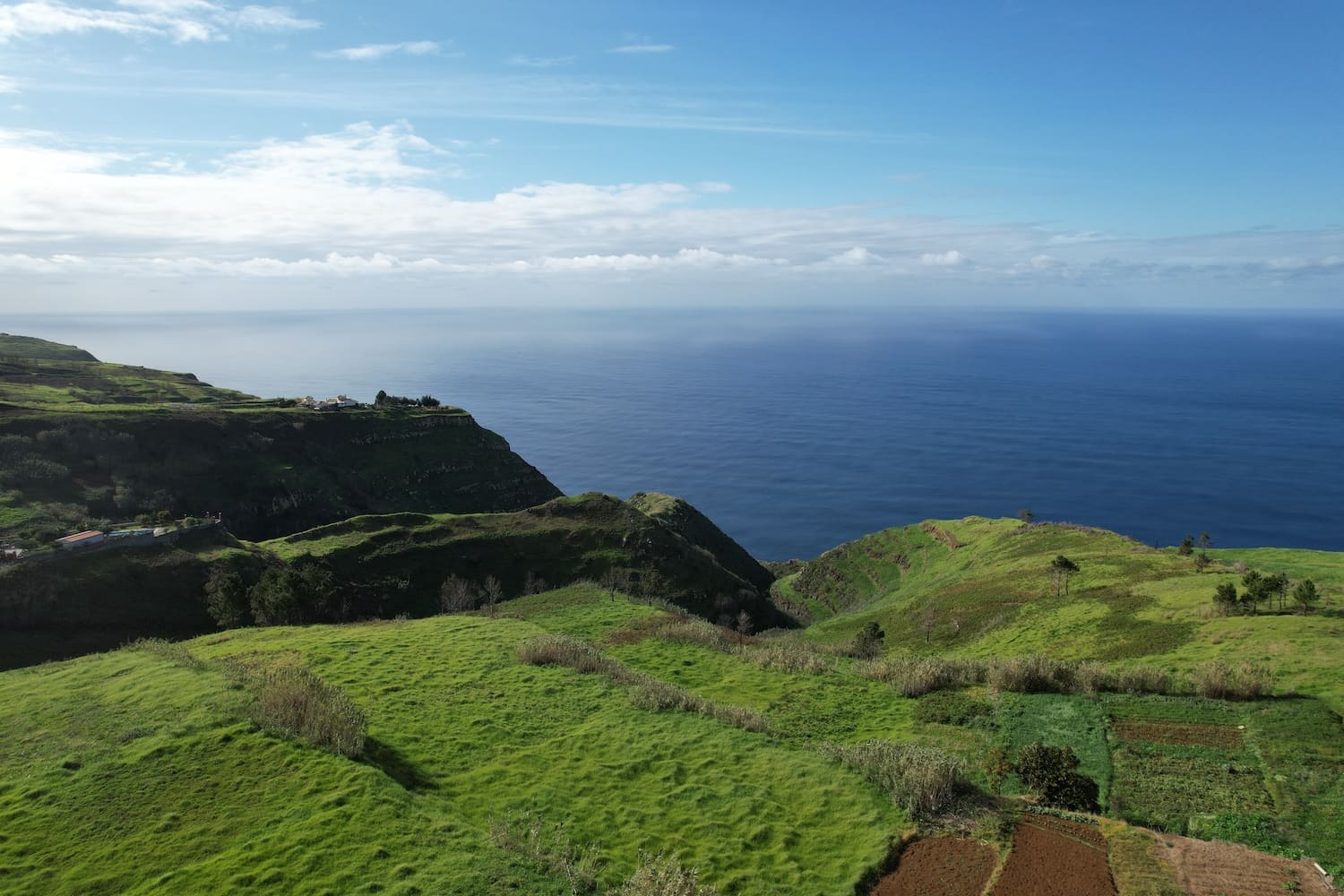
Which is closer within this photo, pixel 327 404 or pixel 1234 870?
pixel 1234 870

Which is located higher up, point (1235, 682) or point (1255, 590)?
point (1255, 590)

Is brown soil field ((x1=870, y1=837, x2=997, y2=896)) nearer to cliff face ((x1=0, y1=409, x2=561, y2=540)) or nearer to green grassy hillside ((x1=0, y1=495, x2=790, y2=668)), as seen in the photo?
green grassy hillside ((x1=0, y1=495, x2=790, y2=668))

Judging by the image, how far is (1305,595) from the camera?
132ft

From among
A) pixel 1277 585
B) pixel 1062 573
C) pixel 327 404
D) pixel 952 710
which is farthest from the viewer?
pixel 327 404

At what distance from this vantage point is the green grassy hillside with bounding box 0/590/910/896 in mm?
17125

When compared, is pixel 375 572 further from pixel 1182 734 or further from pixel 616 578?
pixel 1182 734

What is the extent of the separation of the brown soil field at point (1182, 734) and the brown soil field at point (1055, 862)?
30.7 feet

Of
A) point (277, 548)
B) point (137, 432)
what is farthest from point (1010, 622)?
point (137, 432)

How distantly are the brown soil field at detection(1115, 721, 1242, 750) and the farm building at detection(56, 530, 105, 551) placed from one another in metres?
80.7

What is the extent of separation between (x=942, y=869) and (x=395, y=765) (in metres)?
17.2

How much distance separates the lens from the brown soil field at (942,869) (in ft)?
59.4

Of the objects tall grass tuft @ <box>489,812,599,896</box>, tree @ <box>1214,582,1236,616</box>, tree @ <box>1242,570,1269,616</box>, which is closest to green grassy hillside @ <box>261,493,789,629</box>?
tree @ <box>1214,582,1236,616</box>

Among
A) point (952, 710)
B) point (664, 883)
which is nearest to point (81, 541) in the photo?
point (664, 883)

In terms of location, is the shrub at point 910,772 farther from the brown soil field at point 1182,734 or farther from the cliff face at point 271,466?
the cliff face at point 271,466
